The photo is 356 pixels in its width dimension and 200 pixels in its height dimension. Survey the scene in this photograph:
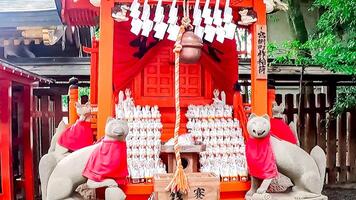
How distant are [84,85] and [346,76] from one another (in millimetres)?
5750

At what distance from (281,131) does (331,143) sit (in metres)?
4.38

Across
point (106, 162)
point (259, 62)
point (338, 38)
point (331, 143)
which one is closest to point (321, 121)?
point (331, 143)

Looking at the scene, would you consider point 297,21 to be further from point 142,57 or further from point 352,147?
point 142,57

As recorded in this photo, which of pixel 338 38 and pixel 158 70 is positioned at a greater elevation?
pixel 338 38

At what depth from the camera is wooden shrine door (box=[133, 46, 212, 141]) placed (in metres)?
7.56

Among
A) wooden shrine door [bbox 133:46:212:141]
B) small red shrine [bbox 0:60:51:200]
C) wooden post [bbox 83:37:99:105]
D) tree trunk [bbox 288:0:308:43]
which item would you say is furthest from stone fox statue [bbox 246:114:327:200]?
tree trunk [bbox 288:0:308:43]

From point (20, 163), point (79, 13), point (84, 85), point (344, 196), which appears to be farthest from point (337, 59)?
point (20, 163)

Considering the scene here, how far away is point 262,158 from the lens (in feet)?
18.7

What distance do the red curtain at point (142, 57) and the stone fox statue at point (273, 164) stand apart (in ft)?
7.09

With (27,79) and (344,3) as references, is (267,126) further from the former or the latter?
(27,79)

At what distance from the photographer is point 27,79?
25.4ft

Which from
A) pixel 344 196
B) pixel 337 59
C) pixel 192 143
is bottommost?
pixel 344 196

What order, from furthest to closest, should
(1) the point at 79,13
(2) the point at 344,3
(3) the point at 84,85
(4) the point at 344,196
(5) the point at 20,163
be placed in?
(3) the point at 84,85
(4) the point at 344,196
(5) the point at 20,163
(2) the point at 344,3
(1) the point at 79,13

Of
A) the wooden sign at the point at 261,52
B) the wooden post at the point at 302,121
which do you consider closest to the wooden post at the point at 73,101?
the wooden sign at the point at 261,52
